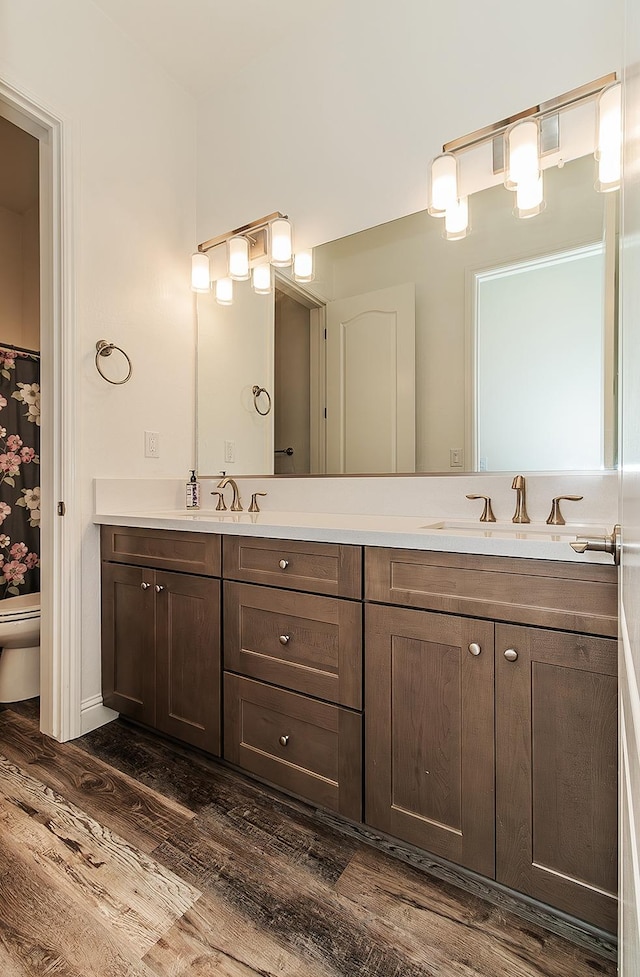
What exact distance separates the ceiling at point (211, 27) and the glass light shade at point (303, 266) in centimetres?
81

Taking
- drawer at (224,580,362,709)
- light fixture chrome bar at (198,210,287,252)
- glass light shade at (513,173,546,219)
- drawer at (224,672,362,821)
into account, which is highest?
light fixture chrome bar at (198,210,287,252)

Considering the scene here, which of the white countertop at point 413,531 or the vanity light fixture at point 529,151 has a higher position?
the vanity light fixture at point 529,151

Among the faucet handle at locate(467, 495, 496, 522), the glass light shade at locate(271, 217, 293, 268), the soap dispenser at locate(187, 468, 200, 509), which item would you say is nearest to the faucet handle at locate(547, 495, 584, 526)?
the faucet handle at locate(467, 495, 496, 522)

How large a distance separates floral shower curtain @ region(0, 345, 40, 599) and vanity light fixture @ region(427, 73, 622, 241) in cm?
237

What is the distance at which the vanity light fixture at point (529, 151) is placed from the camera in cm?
144

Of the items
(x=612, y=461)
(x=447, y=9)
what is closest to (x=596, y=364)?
(x=612, y=461)

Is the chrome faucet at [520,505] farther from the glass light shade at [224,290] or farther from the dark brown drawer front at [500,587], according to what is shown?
the glass light shade at [224,290]

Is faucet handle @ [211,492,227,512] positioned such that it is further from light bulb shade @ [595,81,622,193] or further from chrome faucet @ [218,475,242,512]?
light bulb shade @ [595,81,622,193]

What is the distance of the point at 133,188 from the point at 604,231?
5.96 ft

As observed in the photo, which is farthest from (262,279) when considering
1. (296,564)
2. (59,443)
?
(296,564)

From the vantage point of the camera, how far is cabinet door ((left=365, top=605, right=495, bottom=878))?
1146 millimetres

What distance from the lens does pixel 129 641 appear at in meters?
1.88

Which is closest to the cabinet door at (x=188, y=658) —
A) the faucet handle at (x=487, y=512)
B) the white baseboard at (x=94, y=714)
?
the white baseboard at (x=94, y=714)

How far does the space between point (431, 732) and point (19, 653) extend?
74.8 inches
